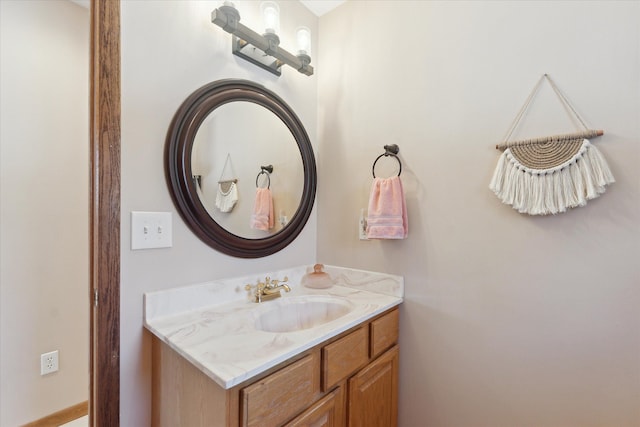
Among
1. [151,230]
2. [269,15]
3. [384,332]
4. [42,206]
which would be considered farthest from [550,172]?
[42,206]

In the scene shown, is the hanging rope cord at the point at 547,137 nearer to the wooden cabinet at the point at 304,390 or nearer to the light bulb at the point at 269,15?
the wooden cabinet at the point at 304,390

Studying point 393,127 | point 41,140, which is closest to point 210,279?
point 393,127

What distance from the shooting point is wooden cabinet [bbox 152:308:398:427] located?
2.35 feet

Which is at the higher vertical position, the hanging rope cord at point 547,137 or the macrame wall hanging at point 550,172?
the hanging rope cord at point 547,137

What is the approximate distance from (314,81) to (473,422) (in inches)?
76.5

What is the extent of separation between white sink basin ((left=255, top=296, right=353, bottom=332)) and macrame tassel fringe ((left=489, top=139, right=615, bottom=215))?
82 cm

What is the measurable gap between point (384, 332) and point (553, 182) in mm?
896

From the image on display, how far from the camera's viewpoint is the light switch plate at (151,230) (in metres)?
0.97

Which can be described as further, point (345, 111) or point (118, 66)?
point (345, 111)

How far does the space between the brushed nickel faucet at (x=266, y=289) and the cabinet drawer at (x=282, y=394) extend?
0.45m

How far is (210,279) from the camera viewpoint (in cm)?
117

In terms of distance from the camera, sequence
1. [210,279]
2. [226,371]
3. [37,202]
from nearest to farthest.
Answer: [226,371] < [210,279] < [37,202]

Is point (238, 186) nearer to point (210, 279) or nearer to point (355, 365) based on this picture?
point (210, 279)

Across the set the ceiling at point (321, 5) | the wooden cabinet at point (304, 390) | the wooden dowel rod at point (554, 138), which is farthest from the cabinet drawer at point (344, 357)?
the ceiling at point (321, 5)
